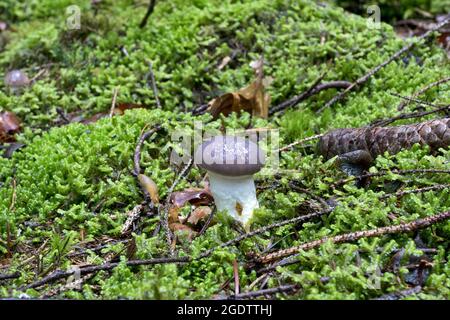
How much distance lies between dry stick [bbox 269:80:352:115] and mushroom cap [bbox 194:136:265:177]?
138 cm

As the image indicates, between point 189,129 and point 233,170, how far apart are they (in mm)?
966

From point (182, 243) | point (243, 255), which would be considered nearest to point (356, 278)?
point (243, 255)

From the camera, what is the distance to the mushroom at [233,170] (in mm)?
2252

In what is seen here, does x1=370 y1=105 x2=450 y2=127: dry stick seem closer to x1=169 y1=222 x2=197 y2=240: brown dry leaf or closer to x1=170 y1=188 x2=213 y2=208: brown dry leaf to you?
x1=170 y1=188 x2=213 y2=208: brown dry leaf

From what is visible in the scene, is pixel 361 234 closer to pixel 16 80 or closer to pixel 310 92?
pixel 310 92

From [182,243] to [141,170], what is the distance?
0.75 meters

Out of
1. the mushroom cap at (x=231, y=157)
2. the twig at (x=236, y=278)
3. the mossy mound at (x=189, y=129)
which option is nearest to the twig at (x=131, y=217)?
the mossy mound at (x=189, y=129)

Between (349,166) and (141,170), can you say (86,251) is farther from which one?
(349,166)

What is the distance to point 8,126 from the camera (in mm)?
3674

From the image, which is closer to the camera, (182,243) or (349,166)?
(182,243)

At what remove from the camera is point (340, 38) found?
406cm

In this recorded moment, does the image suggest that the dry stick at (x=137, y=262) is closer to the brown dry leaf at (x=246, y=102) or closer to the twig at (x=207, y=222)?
the twig at (x=207, y=222)

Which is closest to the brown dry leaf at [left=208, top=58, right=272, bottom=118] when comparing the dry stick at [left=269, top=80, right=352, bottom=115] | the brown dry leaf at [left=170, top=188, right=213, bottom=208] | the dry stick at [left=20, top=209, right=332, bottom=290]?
the dry stick at [left=269, top=80, right=352, bottom=115]

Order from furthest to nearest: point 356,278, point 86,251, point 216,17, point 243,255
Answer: point 216,17 → point 86,251 → point 243,255 → point 356,278
